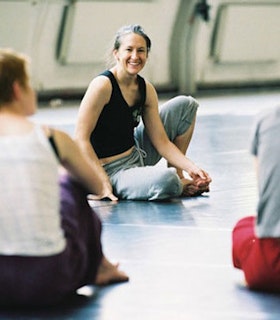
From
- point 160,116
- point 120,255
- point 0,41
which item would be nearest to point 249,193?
point 160,116

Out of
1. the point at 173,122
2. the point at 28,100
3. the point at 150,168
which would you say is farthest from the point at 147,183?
the point at 28,100

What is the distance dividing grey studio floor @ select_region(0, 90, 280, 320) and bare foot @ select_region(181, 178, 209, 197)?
56 mm

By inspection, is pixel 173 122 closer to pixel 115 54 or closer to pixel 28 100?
pixel 115 54

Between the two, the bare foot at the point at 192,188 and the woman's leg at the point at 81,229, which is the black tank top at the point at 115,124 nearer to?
the bare foot at the point at 192,188

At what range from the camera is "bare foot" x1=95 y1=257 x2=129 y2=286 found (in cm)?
332

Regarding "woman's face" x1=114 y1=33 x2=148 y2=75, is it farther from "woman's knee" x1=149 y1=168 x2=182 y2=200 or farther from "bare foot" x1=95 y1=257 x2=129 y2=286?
"bare foot" x1=95 y1=257 x2=129 y2=286

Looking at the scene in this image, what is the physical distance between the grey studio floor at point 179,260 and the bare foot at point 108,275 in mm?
34

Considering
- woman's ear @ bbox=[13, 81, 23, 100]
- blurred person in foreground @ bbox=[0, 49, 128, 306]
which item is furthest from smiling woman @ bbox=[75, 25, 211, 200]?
woman's ear @ bbox=[13, 81, 23, 100]

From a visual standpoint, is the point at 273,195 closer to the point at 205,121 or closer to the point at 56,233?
the point at 56,233

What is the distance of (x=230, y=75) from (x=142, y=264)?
10.6 meters

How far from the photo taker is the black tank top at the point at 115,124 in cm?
→ 505

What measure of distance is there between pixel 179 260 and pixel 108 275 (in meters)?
0.44

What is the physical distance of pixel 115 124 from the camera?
16.7ft

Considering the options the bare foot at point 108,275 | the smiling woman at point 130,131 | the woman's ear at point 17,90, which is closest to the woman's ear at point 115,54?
the smiling woman at point 130,131
